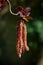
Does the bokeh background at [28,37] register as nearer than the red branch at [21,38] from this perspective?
No

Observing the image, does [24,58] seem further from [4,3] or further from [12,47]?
[4,3]

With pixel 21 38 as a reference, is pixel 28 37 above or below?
below

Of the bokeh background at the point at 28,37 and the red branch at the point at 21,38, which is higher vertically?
the red branch at the point at 21,38

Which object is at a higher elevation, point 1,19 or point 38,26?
point 38,26

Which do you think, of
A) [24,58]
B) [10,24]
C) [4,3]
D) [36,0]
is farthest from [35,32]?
[4,3]

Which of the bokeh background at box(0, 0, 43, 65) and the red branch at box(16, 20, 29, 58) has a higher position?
the red branch at box(16, 20, 29, 58)

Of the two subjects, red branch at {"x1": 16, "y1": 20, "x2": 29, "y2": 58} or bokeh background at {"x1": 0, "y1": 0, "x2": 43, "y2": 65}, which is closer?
red branch at {"x1": 16, "y1": 20, "x2": 29, "y2": 58}

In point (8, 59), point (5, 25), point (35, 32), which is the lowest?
point (8, 59)

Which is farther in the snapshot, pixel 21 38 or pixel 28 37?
pixel 28 37
